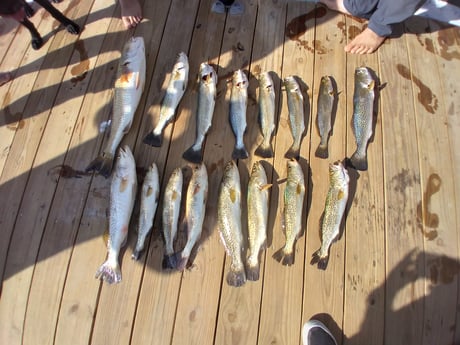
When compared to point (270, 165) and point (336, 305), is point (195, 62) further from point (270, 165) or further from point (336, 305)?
point (336, 305)

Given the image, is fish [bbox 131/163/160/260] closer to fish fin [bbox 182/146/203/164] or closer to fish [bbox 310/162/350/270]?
fish fin [bbox 182/146/203/164]

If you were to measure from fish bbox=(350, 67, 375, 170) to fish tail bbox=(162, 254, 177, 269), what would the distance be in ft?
5.41

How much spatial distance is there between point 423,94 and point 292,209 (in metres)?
1.74

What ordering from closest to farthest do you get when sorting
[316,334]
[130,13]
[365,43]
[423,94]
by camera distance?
[316,334] → [423,94] → [365,43] → [130,13]

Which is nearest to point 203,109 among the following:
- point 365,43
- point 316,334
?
point 365,43

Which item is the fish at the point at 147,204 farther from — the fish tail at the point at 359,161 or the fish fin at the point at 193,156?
the fish tail at the point at 359,161

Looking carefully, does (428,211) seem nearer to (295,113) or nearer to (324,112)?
(324,112)

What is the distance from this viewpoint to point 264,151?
287 centimetres

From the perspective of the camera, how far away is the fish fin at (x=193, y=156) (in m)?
2.86

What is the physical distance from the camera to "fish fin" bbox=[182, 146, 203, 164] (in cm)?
286

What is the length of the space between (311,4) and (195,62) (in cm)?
143

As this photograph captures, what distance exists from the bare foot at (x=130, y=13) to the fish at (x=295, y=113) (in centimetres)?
172

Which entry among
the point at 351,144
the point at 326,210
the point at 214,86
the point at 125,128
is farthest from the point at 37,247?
the point at 351,144

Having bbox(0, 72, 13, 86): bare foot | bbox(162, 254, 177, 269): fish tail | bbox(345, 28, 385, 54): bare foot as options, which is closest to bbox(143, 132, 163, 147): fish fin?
bbox(162, 254, 177, 269): fish tail
